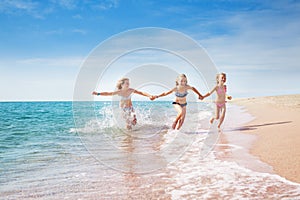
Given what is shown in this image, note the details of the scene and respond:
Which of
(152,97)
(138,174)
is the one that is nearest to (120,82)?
(152,97)

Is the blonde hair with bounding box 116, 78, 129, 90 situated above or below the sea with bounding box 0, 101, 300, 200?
above

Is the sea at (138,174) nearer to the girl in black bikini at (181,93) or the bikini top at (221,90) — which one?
the girl in black bikini at (181,93)

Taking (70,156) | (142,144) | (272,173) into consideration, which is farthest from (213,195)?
(142,144)

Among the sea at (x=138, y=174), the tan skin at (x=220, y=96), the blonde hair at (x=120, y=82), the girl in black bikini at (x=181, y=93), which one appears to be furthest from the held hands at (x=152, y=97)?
the sea at (x=138, y=174)

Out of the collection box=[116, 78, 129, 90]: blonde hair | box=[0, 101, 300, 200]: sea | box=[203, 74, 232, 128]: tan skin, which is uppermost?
box=[116, 78, 129, 90]: blonde hair

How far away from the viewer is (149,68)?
439 inches

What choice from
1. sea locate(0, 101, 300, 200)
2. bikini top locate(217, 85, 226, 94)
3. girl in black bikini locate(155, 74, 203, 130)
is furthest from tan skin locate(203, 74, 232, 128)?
sea locate(0, 101, 300, 200)

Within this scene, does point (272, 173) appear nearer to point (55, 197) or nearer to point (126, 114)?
point (55, 197)

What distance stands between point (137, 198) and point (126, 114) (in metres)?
8.35

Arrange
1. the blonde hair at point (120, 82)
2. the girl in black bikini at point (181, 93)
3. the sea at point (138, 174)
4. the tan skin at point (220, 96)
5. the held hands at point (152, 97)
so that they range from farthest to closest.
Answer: the tan skin at point (220, 96) → the blonde hair at point (120, 82) → the girl in black bikini at point (181, 93) → the held hands at point (152, 97) → the sea at point (138, 174)

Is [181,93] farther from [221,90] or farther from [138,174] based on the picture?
[138,174]

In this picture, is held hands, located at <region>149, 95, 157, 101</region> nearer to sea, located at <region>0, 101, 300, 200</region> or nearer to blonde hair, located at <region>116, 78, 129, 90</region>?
blonde hair, located at <region>116, 78, 129, 90</region>

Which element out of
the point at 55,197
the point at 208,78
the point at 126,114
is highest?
the point at 208,78

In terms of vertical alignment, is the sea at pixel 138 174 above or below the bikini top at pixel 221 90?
below
